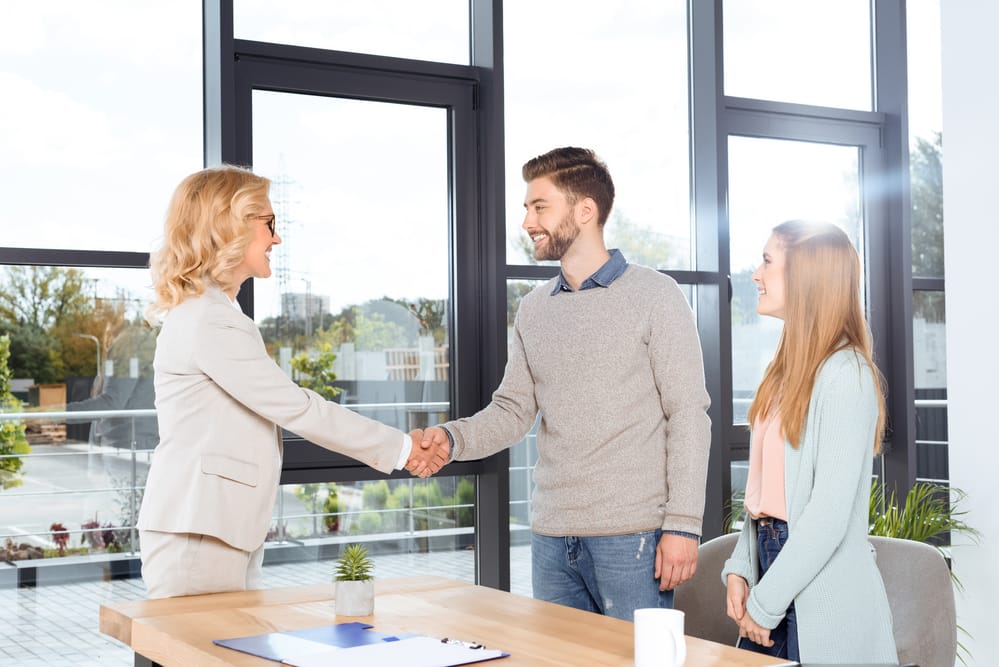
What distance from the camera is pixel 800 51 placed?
438 cm

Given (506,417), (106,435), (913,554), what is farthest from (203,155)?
(913,554)

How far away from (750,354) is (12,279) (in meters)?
2.53

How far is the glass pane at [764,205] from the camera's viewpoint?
416cm

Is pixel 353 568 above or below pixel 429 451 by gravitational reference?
below

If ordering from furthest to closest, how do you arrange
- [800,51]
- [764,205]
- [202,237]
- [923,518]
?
[800,51]
[764,205]
[923,518]
[202,237]

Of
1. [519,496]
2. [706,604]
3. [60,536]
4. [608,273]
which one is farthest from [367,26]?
[706,604]

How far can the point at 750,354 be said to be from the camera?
165 inches

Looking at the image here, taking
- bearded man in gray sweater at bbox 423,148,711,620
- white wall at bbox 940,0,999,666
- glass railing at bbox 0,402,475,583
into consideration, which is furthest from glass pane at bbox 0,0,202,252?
white wall at bbox 940,0,999,666

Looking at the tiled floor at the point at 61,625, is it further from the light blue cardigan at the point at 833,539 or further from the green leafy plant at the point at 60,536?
the light blue cardigan at the point at 833,539

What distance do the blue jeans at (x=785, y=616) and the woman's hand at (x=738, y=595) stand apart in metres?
0.04

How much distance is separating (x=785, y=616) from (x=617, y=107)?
231 centimetres

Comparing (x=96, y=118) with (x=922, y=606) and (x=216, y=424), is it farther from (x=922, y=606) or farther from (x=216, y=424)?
(x=922, y=606)

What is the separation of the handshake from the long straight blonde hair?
102 cm

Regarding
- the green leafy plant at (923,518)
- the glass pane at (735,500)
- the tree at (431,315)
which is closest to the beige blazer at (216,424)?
the tree at (431,315)
